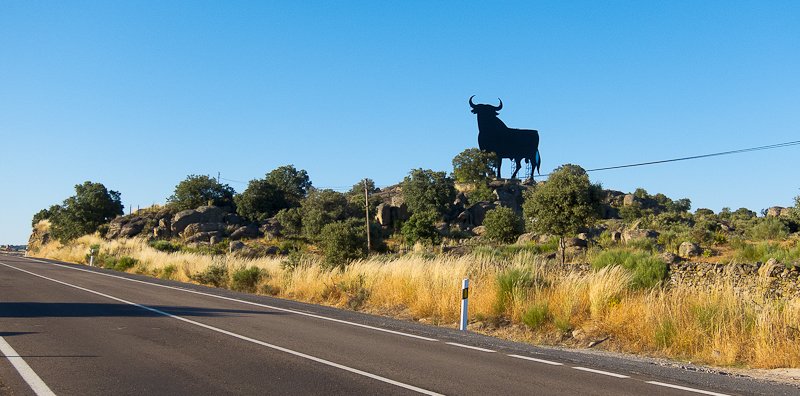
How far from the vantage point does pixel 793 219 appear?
1420 inches

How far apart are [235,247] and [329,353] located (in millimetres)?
41081

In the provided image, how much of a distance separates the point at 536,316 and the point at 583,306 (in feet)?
3.31

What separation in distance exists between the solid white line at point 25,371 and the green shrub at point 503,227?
36.1 meters

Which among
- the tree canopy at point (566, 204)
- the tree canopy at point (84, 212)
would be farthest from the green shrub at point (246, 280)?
the tree canopy at point (84, 212)

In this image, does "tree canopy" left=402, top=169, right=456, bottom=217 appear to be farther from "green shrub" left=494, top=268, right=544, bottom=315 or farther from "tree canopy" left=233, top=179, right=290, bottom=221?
A: "green shrub" left=494, top=268, right=544, bottom=315

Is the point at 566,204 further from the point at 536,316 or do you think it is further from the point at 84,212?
the point at 84,212

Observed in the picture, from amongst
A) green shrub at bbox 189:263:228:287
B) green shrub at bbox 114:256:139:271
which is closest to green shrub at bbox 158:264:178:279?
green shrub at bbox 189:263:228:287

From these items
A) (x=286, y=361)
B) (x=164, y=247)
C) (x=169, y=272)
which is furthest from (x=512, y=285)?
(x=164, y=247)

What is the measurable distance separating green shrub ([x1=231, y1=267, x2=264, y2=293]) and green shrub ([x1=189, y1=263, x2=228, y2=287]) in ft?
4.22

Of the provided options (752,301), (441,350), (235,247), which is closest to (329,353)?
(441,350)

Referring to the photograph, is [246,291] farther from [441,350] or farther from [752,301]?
[752,301]

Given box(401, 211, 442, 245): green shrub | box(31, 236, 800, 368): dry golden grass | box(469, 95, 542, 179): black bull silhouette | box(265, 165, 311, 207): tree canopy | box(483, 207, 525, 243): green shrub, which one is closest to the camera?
box(31, 236, 800, 368): dry golden grass

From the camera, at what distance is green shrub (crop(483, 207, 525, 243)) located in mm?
43156

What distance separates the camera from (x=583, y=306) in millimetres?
13078
